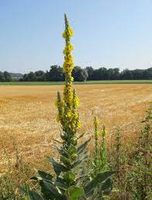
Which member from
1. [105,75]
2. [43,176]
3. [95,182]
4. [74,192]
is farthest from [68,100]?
[105,75]

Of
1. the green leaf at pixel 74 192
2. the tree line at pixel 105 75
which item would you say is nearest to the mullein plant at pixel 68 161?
the green leaf at pixel 74 192

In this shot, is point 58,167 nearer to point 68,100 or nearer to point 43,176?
point 43,176

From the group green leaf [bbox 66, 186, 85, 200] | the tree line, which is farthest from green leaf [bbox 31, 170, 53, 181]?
the tree line

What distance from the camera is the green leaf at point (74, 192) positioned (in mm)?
4457

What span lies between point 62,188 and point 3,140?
13464mm

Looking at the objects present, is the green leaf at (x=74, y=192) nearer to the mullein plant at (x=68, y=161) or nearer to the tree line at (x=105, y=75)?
the mullein plant at (x=68, y=161)

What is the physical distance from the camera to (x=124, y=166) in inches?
297

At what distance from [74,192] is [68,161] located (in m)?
0.32

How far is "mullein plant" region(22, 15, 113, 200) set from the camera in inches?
163

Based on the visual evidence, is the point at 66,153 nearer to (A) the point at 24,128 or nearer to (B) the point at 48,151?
(B) the point at 48,151

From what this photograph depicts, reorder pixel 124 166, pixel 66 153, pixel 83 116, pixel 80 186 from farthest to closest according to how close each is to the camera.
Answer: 1. pixel 83 116
2. pixel 124 166
3. pixel 80 186
4. pixel 66 153

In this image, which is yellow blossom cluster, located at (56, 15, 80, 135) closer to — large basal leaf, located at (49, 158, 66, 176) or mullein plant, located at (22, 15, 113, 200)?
mullein plant, located at (22, 15, 113, 200)

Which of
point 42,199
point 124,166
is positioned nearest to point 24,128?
point 124,166

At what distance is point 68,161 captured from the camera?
4.43m
